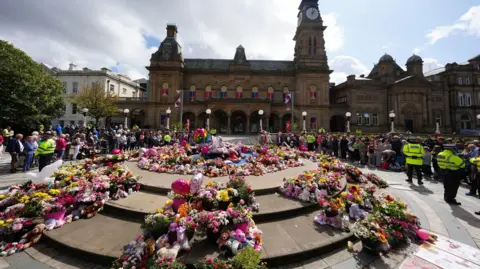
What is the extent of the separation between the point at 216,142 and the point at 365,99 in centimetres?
3677

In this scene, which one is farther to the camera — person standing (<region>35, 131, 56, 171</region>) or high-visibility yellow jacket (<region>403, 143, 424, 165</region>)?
high-visibility yellow jacket (<region>403, 143, 424, 165</region>)

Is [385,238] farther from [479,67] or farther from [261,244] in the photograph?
[479,67]

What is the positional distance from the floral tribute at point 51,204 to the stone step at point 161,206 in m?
0.36

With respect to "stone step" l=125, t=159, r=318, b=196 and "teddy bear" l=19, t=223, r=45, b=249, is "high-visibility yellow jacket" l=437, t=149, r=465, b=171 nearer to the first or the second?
"stone step" l=125, t=159, r=318, b=196

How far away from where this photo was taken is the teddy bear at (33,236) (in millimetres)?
3643

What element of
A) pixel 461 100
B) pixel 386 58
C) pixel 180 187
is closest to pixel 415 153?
pixel 180 187

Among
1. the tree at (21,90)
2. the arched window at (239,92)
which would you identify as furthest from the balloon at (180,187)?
the arched window at (239,92)

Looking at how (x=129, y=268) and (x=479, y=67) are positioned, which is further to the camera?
(x=479, y=67)

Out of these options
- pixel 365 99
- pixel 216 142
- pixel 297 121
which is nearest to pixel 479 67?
pixel 365 99

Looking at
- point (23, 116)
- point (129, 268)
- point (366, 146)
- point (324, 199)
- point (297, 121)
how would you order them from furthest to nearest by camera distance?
1. point (297, 121)
2. point (23, 116)
3. point (366, 146)
4. point (324, 199)
5. point (129, 268)

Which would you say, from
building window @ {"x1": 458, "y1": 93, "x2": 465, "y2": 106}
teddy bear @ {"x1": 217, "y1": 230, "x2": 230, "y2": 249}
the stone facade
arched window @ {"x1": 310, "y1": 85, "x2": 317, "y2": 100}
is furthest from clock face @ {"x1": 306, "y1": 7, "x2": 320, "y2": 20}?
teddy bear @ {"x1": 217, "y1": 230, "x2": 230, "y2": 249}

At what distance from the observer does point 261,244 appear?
337 cm

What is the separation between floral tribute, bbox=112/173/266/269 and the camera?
9.16 ft

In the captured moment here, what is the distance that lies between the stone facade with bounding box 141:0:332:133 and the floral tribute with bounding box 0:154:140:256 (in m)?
28.2
